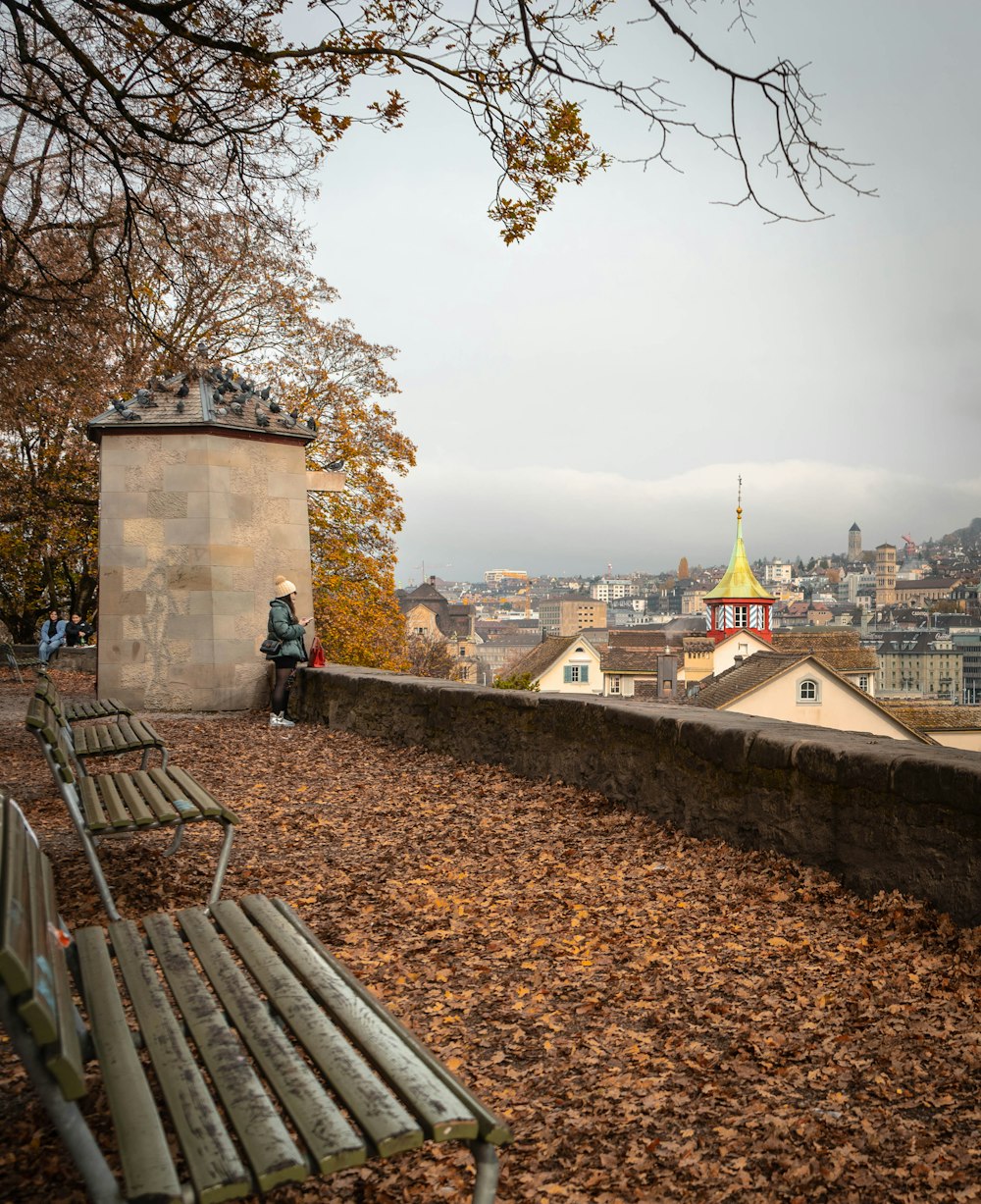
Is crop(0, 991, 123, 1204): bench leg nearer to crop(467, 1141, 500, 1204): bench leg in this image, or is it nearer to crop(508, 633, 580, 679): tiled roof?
crop(467, 1141, 500, 1204): bench leg

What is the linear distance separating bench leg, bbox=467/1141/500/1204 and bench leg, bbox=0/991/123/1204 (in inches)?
23.3

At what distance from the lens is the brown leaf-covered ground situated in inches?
90.7

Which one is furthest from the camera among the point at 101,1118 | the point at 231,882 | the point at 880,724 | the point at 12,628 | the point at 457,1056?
the point at 880,724

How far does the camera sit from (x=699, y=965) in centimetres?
351

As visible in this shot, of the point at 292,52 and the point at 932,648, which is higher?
the point at 292,52

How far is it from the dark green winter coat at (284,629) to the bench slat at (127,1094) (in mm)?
7555


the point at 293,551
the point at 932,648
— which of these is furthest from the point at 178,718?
the point at 932,648

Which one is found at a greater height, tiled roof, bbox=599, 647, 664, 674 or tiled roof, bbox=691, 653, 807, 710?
tiled roof, bbox=691, 653, 807, 710

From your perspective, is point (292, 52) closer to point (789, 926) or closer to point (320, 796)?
point (320, 796)

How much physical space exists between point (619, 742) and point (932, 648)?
124 metres

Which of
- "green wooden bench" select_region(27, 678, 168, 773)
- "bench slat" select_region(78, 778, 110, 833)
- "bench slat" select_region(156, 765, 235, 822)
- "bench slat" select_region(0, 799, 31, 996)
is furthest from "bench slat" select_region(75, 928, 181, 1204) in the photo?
"green wooden bench" select_region(27, 678, 168, 773)

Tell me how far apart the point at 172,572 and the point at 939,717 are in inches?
1239

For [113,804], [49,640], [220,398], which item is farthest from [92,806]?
[49,640]

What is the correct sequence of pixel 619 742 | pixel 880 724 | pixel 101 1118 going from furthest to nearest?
pixel 880 724 < pixel 619 742 < pixel 101 1118
